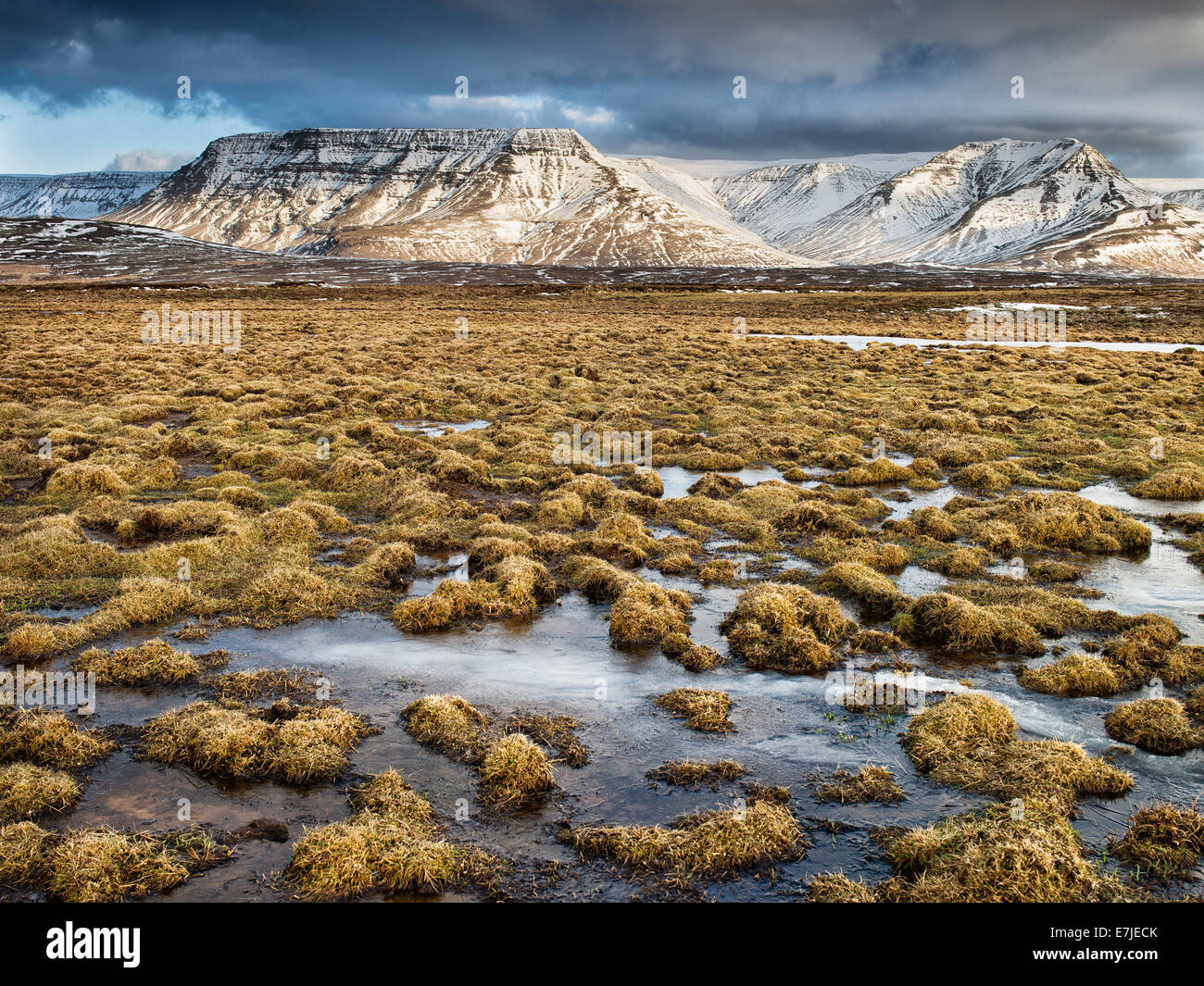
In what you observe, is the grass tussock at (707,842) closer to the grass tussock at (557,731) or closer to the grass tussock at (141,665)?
the grass tussock at (557,731)

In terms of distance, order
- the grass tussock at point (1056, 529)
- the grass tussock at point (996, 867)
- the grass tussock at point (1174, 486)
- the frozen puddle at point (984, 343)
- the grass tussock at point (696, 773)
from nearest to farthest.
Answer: the grass tussock at point (996, 867)
the grass tussock at point (696, 773)
the grass tussock at point (1056, 529)
the grass tussock at point (1174, 486)
the frozen puddle at point (984, 343)

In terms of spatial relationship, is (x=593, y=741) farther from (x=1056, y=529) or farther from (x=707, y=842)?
(x=1056, y=529)

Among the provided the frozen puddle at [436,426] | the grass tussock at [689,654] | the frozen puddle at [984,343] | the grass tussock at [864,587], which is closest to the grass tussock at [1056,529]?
the grass tussock at [864,587]

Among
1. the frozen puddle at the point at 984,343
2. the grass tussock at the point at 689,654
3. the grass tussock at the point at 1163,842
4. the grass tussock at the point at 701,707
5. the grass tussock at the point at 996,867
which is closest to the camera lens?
the grass tussock at the point at 996,867

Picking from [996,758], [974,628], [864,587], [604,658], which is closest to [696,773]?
[604,658]

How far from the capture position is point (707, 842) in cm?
883

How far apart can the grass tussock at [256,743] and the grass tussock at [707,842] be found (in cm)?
356

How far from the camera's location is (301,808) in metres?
9.53

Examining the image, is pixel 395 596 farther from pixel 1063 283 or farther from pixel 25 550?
pixel 1063 283

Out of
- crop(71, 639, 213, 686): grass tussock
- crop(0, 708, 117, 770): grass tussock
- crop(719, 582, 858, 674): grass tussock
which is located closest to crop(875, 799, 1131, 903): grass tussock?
crop(719, 582, 858, 674): grass tussock

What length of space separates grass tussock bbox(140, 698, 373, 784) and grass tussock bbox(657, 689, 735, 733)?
4360 mm

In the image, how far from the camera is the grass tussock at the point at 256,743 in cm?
1022

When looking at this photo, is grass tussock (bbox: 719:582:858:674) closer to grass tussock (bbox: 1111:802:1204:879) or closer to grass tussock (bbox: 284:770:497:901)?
grass tussock (bbox: 1111:802:1204:879)

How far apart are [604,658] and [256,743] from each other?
5.56 meters
